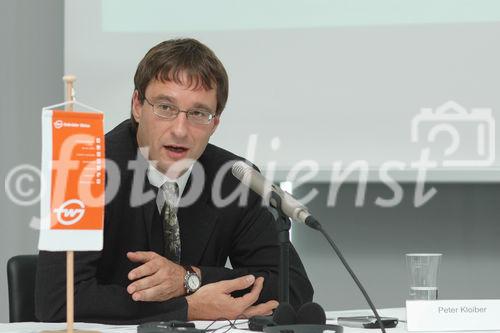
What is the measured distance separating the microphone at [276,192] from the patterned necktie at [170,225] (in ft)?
1.93

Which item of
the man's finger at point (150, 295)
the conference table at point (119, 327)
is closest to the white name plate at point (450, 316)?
the conference table at point (119, 327)

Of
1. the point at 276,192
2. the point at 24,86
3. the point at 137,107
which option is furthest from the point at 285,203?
the point at 24,86

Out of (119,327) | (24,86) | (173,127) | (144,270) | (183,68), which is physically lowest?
(119,327)

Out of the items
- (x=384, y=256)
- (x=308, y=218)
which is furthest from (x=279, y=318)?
(x=384, y=256)

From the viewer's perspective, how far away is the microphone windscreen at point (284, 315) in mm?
1494

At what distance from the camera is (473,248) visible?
132 inches

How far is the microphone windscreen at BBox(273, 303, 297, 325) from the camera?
1.49 metres

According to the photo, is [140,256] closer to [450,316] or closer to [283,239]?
[283,239]

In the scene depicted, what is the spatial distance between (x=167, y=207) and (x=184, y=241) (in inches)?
5.4

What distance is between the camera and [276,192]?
1543mm

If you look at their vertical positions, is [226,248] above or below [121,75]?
below

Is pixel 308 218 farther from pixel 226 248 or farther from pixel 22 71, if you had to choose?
pixel 22 71

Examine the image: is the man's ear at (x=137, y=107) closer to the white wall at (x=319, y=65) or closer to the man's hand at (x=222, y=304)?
the man's hand at (x=222, y=304)

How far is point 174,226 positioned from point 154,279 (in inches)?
12.9
